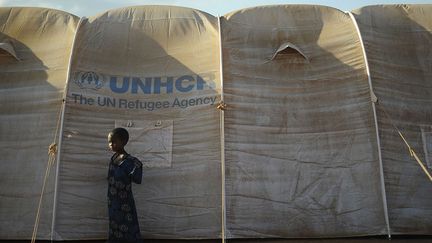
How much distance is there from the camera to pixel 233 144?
6.15 meters

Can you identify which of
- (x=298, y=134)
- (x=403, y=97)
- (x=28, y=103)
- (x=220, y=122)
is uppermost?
(x=403, y=97)

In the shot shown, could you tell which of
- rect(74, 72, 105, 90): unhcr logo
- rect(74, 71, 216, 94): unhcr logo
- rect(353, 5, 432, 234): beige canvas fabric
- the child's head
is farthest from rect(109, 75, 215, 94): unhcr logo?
rect(353, 5, 432, 234): beige canvas fabric

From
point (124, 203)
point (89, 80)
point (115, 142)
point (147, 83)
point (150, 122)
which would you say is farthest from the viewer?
point (147, 83)

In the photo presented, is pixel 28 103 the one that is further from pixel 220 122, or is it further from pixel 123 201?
pixel 220 122

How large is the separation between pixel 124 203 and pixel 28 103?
2.26 metres

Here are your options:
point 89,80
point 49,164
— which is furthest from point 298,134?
point 49,164

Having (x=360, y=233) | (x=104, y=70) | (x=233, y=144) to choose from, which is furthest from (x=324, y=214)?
(x=104, y=70)

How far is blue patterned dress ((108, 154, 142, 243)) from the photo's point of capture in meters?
5.23

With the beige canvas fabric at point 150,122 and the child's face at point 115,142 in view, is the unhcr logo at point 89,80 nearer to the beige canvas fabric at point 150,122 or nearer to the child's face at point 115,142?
the beige canvas fabric at point 150,122

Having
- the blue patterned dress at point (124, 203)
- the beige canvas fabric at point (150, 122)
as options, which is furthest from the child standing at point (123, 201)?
the beige canvas fabric at point (150, 122)

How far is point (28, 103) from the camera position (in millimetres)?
6348

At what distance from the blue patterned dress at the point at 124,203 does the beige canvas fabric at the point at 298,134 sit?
4.36ft

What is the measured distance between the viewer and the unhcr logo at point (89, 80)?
6.40 meters

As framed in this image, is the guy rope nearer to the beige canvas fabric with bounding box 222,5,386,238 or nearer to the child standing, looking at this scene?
the child standing
